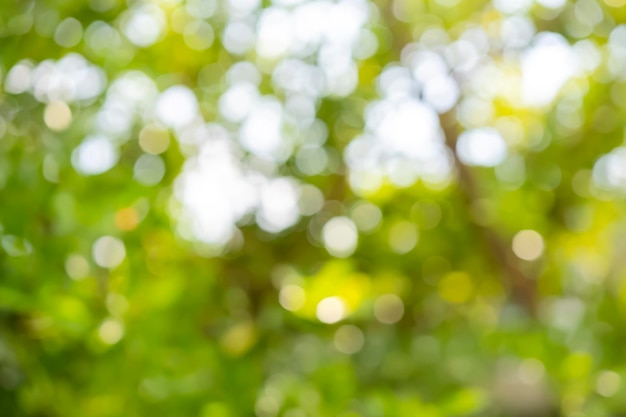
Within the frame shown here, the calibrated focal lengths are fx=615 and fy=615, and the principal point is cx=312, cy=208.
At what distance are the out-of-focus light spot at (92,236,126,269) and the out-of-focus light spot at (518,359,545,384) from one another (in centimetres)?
51

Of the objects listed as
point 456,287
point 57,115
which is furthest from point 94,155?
point 456,287

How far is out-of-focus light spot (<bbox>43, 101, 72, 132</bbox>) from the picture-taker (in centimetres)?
58

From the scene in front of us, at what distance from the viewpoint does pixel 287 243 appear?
3.43ft

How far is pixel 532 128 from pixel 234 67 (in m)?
0.59

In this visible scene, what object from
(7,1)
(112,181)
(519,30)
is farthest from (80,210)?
(519,30)

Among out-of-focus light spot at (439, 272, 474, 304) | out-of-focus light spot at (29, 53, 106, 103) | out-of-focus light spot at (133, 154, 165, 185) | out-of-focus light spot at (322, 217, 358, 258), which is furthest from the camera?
out-of-focus light spot at (439, 272, 474, 304)

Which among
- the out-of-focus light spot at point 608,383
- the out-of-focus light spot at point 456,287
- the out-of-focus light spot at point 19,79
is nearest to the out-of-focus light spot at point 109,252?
the out-of-focus light spot at point 19,79

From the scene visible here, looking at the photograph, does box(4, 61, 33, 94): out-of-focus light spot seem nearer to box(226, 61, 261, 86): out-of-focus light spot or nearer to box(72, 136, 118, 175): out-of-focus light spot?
box(72, 136, 118, 175): out-of-focus light spot

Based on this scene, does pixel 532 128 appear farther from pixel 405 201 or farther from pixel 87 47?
pixel 87 47

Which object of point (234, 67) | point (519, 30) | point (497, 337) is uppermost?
point (519, 30)

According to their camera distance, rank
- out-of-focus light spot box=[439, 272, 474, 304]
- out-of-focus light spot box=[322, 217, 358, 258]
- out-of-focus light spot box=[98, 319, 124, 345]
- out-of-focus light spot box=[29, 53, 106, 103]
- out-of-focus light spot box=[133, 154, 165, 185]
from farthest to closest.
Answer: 1. out-of-focus light spot box=[439, 272, 474, 304]
2. out-of-focus light spot box=[322, 217, 358, 258]
3. out-of-focus light spot box=[133, 154, 165, 185]
4. out-of-focus light spot box=[29, 53, 106, 103]
5. out-of-focus light spot box=[98, 319, 124, 345]

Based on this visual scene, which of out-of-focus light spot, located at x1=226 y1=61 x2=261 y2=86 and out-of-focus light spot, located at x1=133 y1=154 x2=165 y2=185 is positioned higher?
out-of-focus light spot, located at x1=226 y1=61 x2=261 y2=86

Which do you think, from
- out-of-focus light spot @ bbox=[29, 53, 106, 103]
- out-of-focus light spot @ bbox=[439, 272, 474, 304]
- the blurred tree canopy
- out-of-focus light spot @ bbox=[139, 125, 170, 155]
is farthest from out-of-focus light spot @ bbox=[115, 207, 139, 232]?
out-of-focus light spot @ bbox=[439, 272, 474, 304]

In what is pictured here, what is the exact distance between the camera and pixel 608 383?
2.23ft
